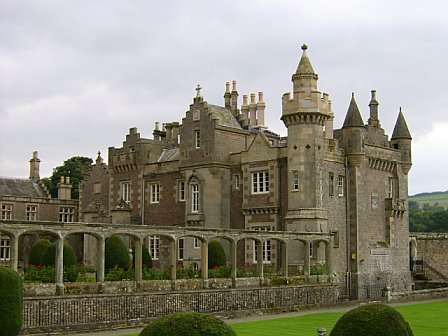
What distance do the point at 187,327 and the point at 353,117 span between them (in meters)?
29.2

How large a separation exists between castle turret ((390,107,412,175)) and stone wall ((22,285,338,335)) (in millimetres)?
13950

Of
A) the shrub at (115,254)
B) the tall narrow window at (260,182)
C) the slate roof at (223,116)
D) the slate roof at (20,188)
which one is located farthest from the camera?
the slate roof at (20,188)

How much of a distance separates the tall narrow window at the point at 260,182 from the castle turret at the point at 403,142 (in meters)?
9.80

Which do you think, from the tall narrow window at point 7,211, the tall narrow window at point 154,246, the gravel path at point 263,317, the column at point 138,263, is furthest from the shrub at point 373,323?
the tall narrow window at point 7,211

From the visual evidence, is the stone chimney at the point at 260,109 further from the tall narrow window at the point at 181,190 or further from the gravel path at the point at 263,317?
the gravel path at the point at 263,317

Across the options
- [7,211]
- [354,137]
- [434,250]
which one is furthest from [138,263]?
[434,250]

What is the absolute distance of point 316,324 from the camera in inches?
918

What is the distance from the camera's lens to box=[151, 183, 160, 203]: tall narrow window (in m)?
44.1

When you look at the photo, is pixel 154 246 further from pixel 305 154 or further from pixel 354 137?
pixel 354 137

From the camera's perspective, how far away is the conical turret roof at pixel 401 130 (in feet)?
140

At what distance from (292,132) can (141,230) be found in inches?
495

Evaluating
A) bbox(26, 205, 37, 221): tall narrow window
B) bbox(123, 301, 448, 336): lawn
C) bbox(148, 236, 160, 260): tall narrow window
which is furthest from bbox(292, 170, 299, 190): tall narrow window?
bbox(26, 205, 37, 221): tall narrow window

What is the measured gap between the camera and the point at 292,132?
36.2 meters

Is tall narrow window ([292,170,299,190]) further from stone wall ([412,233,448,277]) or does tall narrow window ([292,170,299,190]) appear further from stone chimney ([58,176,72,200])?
stone chimney ([58,176,72,200])
